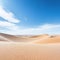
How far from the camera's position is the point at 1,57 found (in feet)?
9.81

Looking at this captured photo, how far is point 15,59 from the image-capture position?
2893 mm

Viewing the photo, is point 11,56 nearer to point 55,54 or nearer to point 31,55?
point 31,55

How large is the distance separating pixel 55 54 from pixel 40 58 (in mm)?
457

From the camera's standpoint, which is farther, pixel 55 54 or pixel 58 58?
pixel 55 54

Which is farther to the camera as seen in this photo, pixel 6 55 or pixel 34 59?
pixel 6 55

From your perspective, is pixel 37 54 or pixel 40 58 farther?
pixel 37 54

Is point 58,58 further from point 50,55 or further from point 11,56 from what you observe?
point 11,56

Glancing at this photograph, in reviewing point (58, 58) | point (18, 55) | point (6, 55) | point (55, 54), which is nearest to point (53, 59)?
point (58, 58)

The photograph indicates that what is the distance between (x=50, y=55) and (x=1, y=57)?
3.74ft

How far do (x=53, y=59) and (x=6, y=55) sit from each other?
3.58 ft

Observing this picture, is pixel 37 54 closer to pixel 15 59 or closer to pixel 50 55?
pixel 50 55

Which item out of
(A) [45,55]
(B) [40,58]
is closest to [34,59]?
(B) [40,58]

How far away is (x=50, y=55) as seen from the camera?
123 inches

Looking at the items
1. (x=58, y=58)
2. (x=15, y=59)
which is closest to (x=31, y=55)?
(x=15, y=59)
